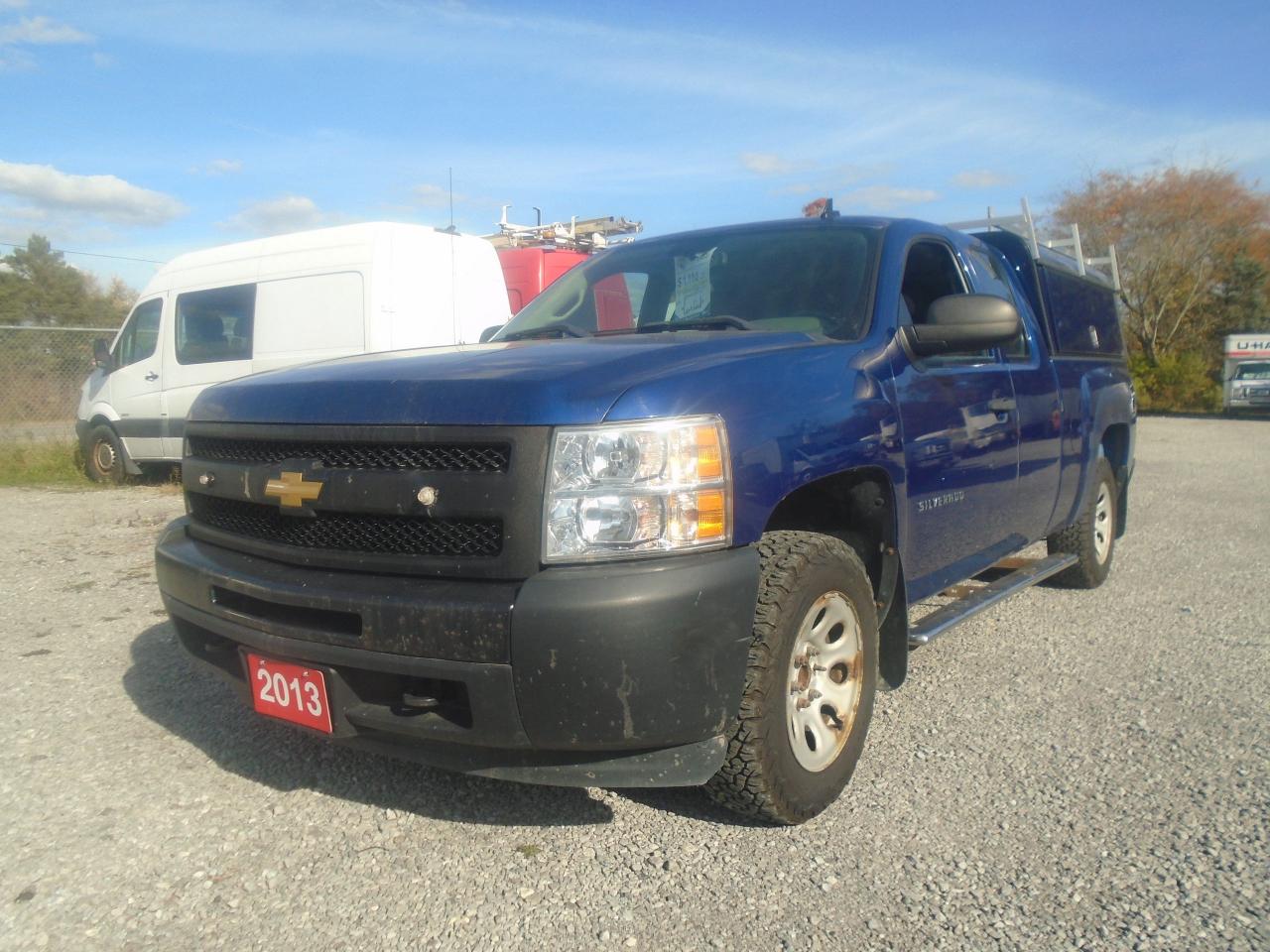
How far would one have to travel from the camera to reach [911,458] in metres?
3.20

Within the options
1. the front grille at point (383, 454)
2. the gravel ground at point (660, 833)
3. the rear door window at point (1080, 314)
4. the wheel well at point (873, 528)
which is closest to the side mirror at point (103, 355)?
the gravel ground at point (660, 833)

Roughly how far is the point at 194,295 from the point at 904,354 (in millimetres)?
8633

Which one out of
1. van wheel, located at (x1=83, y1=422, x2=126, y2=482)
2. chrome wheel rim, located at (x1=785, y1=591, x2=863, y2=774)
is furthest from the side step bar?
van wheel, located at (x1=83, y1=422, x2=126, y2=482)

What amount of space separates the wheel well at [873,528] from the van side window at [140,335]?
9.23 meters

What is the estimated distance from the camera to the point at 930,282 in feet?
13.3

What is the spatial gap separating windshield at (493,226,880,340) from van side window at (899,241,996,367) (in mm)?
287

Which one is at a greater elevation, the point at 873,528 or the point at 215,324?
the point at 215,324

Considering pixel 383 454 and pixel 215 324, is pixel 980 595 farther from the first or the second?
pixel 215 324

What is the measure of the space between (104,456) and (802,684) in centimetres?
1041

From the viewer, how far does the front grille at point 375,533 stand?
7.63 feet

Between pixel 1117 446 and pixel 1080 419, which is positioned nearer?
pixel 1080 419

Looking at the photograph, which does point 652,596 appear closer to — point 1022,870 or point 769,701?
point 769,701

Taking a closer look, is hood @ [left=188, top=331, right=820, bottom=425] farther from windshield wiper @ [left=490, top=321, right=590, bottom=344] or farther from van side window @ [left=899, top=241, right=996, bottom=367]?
van side window @ [left=899, top=241, right=996, bottom=367]

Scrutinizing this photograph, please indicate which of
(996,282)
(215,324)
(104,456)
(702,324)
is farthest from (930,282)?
(104,456)
